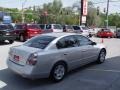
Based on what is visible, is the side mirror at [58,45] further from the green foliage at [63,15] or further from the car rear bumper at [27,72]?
the green foliage at [63,15]

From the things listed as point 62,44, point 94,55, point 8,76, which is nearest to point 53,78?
point 62,44

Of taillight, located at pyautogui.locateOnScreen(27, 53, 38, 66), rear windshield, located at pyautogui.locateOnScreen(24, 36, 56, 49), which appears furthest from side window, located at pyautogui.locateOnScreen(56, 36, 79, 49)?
taillight, located at pyautogui.locateOnScreen(27, 53, 38, 66)

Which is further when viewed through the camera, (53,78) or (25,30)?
(25,30)

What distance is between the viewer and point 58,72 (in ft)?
24.4

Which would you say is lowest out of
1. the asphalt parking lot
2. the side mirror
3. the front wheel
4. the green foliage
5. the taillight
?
the asphalt parking lot

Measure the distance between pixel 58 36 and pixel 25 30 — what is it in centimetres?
1412

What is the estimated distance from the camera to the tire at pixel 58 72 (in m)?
7.26

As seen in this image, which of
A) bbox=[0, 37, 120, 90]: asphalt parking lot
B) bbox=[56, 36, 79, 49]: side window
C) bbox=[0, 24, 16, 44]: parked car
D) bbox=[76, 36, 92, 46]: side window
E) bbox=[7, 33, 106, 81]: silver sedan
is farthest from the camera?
bbox=[0, 24, 16, 44]: parked car

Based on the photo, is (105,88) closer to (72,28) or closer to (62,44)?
(62,44)

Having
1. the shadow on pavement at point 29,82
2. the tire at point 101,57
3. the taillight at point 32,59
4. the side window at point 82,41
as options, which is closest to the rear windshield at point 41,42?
the taillight at point 32,59

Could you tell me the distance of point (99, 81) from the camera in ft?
24.6

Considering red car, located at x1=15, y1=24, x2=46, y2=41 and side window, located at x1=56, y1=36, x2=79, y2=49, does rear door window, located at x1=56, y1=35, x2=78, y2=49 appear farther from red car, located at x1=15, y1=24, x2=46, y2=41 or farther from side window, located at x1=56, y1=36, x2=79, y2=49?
red car, located at x1=15, y1=24, x2=46, y2=41

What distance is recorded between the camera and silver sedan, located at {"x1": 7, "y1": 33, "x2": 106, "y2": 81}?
6816 mm

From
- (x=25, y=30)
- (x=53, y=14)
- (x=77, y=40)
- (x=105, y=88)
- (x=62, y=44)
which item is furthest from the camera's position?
(x=53, y=14)
